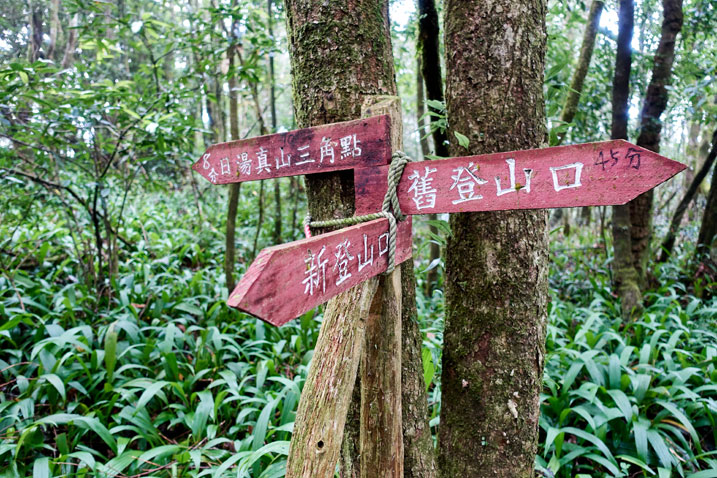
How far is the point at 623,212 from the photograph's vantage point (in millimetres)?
3922

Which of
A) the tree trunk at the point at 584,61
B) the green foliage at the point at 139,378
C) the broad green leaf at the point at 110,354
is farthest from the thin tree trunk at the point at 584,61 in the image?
the broad green leaf at the point at 110,354

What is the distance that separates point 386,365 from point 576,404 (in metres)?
1.99

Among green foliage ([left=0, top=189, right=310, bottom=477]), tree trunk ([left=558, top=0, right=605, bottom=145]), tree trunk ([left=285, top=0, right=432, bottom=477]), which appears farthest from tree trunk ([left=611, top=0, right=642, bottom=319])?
tree trunk ([left=285, top=0, right=432, bottom=477])

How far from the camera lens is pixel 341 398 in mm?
1002

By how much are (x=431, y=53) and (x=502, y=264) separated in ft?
5.06

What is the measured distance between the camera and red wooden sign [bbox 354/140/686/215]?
981 millimetres

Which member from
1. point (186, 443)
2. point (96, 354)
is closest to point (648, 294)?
point (186, 443)

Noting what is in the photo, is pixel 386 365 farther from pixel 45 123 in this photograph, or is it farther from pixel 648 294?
pixel 648 294

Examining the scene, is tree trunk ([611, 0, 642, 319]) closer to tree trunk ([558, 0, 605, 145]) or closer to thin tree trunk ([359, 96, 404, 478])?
tree trunk ([558, 0, 605, 145])

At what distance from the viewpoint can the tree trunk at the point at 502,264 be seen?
1500 mm

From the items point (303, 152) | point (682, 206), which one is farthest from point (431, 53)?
point (682, 206)

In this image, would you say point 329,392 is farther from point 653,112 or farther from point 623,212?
point 653,112

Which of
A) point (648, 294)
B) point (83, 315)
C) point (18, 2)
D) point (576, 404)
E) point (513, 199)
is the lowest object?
point (576, 404)

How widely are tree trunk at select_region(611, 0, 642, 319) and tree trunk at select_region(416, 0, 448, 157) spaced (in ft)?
7.56
